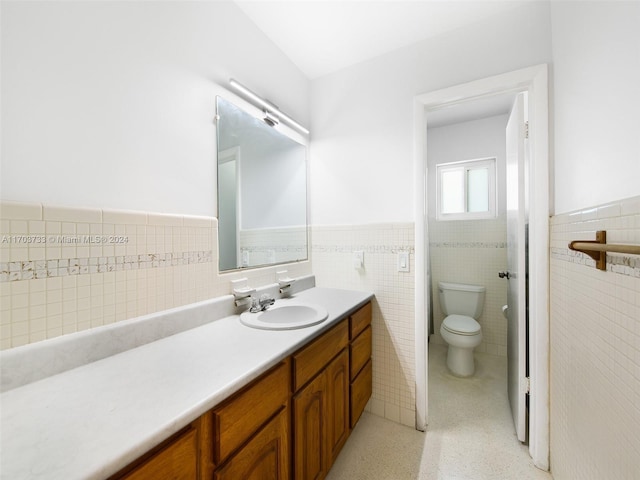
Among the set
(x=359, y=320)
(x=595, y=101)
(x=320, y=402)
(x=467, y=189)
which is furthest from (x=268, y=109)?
(x=467, y=189)

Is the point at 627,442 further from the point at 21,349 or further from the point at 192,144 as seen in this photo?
the point at 192,144

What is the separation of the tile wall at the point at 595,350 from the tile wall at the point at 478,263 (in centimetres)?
136

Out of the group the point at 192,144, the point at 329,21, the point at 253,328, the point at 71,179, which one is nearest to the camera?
the point at 71,179

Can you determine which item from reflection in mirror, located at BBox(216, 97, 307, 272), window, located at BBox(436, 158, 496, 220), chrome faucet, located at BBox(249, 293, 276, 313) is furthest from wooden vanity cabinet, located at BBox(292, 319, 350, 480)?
window, located at BBox(436, 158, 496, 220)

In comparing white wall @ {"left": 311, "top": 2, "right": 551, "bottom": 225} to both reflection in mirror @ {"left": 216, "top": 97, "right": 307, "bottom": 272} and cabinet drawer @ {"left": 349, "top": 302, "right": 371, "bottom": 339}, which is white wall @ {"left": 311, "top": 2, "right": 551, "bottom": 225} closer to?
reflection in mirror @ {"left": 216, "top": 97, "right": 307, "bottom": 272}

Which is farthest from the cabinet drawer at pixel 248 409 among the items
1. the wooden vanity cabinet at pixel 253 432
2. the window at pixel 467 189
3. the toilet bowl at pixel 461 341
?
the window at pixel 467 189

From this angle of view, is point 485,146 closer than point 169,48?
No

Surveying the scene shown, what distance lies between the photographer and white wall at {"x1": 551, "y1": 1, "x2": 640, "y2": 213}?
2.42ft

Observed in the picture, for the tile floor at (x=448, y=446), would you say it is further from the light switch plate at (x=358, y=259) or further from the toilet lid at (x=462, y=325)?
the light switch plate at (x=358, y=259)

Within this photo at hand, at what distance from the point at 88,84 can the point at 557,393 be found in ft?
7.58

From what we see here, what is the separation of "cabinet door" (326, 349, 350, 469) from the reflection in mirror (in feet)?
2.40

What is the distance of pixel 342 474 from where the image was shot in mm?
1312

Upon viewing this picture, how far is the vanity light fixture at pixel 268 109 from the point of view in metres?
1.42

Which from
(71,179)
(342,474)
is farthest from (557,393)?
(71,179)
